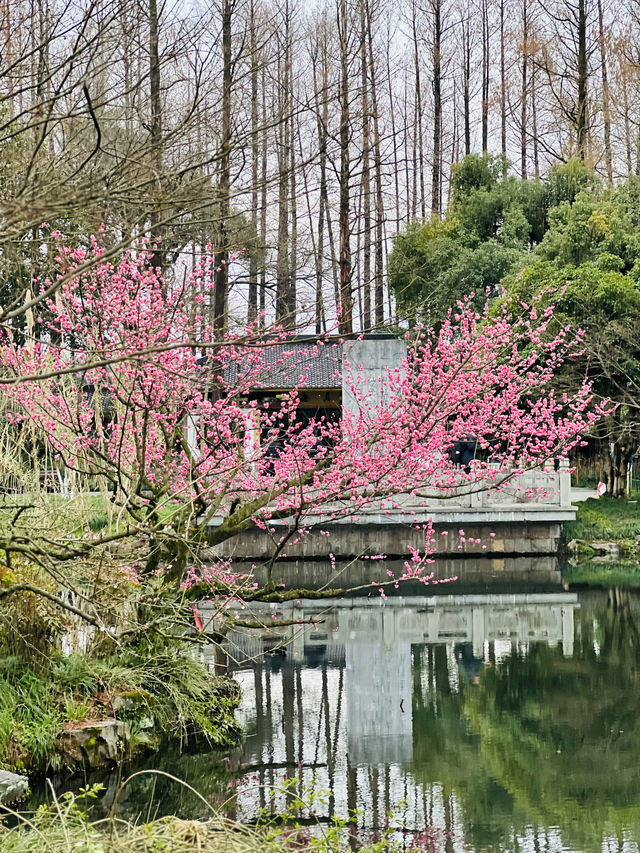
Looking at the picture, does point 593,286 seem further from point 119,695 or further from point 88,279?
point 119,695

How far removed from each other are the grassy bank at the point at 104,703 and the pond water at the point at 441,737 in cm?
27

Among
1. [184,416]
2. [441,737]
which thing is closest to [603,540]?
[441,737]

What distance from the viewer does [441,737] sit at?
347 inches

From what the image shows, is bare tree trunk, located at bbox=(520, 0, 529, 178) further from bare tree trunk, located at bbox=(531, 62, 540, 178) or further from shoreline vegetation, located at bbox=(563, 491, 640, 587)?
shoreline vegetation, located at bbox=(563, 491, 640, 587)

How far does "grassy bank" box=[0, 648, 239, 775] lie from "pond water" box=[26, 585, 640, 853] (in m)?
0.27

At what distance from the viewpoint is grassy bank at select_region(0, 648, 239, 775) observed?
7.38 metres

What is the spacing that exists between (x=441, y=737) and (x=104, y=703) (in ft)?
9.33

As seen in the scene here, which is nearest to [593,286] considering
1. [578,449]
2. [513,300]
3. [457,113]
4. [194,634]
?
[513,300]

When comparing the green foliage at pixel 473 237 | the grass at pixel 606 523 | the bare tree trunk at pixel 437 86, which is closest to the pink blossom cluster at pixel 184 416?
the grass at pixel 606 523

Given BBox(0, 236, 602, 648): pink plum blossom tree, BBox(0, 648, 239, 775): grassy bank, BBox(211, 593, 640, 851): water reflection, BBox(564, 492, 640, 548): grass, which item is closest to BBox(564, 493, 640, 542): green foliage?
BBox(564, 492, 640, 548): grass

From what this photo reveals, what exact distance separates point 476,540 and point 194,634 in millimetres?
10161

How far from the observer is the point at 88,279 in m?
9.69

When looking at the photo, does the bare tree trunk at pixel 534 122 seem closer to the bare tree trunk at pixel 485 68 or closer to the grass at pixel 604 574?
the bare tree trunk at pixel 485 68

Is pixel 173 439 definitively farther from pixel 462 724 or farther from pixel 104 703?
pixel 462 724
